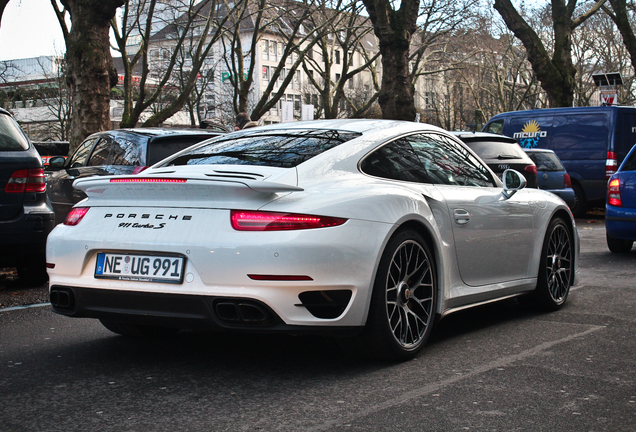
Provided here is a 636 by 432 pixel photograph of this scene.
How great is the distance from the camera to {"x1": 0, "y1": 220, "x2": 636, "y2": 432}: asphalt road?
3338mm

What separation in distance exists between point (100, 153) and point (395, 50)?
1130 cm

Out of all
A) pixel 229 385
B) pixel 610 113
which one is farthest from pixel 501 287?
pixel 610 113

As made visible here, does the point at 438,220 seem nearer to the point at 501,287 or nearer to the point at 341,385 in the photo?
the point at 501,287

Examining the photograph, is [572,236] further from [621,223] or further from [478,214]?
[621,223]

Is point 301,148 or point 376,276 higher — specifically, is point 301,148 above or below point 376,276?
above

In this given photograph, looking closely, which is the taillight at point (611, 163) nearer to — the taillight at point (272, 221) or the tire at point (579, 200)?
the tire at point (579, 200)

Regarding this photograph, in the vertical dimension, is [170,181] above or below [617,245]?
above

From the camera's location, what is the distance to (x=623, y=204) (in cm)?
986

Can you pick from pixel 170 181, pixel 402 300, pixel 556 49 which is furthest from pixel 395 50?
pixel 170 181

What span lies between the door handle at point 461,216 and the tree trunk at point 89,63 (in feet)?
39.1

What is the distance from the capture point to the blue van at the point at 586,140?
16547 millimetres

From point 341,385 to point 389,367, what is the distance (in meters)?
0.45

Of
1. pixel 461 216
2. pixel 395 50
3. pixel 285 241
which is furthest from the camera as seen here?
pixel 395 50

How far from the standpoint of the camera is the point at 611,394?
373 cm
